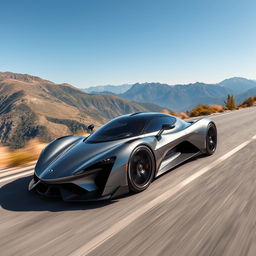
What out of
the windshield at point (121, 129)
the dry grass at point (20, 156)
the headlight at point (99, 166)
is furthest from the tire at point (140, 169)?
the dry grass at point (20, 156)

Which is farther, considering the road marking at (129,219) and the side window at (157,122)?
the side window at (157,122)

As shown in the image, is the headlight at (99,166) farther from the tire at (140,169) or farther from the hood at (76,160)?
the tire at (140,169)

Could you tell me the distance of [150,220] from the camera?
309 centimetres

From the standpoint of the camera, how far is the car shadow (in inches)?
144

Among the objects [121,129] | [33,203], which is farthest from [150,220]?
[121,129]

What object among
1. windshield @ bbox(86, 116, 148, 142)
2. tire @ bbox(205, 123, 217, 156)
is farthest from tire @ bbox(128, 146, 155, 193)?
tire @ bbox(205, 123, 217, 156)

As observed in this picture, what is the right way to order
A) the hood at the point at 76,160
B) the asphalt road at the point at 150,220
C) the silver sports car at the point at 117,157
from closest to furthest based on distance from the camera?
the asphalt road at the point at 150,220, the silver sports car at the point at 117,157, the hood at the point at 76,160

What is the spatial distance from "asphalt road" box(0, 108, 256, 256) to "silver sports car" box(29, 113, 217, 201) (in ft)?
0.66

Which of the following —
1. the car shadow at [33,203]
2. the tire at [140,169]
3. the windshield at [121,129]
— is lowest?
the car shadow at [33,203]

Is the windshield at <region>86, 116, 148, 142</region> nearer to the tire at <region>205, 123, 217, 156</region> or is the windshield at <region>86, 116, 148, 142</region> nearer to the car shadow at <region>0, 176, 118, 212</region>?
the car shadow at <region>0, 176, 118, 212</region>

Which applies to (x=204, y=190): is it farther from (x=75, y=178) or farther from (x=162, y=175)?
(x=75, y=178)

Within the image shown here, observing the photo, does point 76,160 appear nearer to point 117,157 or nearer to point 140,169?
point 117,157

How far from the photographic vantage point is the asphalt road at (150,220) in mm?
2568

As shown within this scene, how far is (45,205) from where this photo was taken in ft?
12.4
